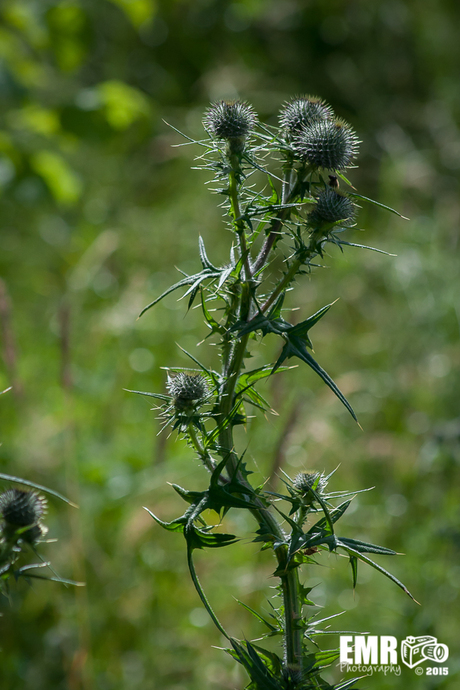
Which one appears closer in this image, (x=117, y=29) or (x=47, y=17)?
(x=47, y=17)

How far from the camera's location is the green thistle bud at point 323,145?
3.99 ft

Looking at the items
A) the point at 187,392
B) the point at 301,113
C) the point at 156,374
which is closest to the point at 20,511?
the point at 187,392

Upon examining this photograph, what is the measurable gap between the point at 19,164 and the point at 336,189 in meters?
2.79

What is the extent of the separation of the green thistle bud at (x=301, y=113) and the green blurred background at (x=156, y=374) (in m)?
1.23

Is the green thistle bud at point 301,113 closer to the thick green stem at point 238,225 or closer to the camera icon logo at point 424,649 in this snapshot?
the thick green stem at point 238,225

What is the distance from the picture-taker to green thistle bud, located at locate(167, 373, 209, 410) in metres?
1.29

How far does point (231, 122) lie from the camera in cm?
131

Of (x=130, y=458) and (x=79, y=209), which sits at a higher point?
(x=79, y=209)

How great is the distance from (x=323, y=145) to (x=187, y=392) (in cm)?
61

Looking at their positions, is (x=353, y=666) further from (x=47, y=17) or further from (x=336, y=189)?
(x=47, y=17)

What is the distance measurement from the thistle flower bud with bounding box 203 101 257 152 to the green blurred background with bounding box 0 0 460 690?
1121 mm

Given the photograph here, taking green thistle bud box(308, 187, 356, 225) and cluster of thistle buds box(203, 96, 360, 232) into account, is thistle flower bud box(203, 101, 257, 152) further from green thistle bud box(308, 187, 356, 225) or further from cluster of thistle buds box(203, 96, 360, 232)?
green thistle bud box(308, 187, 356, 225)

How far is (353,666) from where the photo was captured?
88.0 inches

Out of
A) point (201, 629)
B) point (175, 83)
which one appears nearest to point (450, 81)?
point (175, 83)
